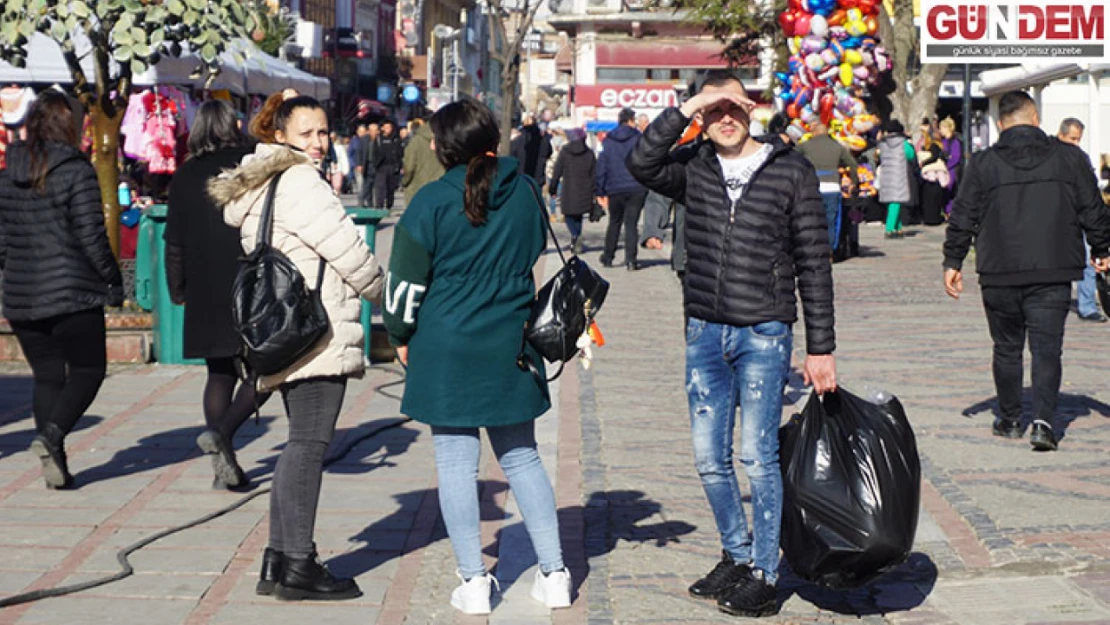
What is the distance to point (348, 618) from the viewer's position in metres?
5.91

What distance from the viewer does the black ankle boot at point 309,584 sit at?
6.06 meters

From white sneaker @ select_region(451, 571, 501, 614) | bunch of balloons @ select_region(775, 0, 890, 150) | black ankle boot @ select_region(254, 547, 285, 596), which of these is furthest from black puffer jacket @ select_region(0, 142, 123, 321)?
bunch of balloons @ select_region(775, 0, 890, 150)

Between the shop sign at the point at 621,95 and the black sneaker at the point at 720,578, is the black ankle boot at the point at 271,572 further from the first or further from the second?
the shop sign at the point at 621,95

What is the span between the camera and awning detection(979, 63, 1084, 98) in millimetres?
19125

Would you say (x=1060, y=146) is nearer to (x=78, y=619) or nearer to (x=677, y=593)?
(x=677, y=593)

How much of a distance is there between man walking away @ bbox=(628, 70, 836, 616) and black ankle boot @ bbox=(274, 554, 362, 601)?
1.30m

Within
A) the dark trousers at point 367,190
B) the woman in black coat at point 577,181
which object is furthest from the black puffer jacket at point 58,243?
the dark trousers at point 367,190

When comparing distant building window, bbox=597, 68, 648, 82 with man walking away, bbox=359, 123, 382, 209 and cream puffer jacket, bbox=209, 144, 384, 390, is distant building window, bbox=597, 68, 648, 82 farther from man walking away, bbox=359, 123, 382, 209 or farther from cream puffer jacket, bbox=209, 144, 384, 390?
cream puffer jacket, bbox=209, 144, 384, 390

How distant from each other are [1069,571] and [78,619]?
11.5 feet

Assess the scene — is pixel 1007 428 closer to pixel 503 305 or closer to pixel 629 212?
pixel 503 305

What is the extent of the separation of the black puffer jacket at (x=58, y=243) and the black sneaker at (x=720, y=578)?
10.4 ft

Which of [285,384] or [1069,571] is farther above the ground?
[285,384]

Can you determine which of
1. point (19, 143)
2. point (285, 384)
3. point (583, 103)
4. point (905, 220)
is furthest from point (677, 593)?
point (583, 103)

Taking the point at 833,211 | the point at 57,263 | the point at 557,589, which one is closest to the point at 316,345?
the point at 557,589
